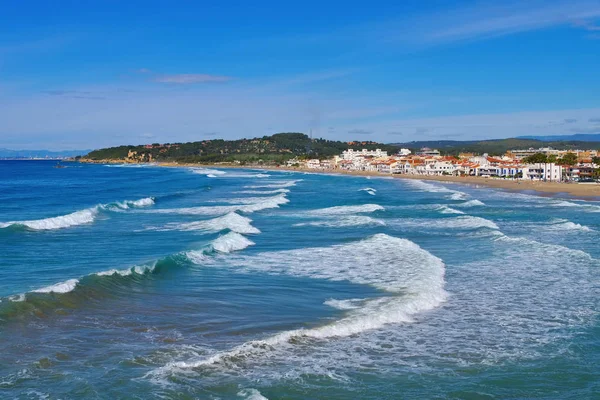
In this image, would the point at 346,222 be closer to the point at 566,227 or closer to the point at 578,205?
the point at 566,227

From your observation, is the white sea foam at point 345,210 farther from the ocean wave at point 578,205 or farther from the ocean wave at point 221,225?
the ocean wave at point 578,205

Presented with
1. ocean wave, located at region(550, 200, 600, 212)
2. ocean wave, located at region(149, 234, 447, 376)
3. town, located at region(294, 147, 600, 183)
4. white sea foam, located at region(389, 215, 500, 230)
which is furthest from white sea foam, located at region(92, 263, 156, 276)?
town, located at region(294, 147, 600, 183)

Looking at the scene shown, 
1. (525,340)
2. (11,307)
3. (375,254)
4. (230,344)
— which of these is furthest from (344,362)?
(375,254)

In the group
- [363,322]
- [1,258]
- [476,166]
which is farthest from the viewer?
[476,166]

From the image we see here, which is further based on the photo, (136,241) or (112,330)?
(136,241)

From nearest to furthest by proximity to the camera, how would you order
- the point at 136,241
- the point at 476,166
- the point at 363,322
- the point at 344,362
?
the point at 344,362
the point at 363,322
the point at 136,241
the point at 476,166

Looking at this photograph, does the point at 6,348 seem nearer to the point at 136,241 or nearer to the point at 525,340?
the point at 525,340
